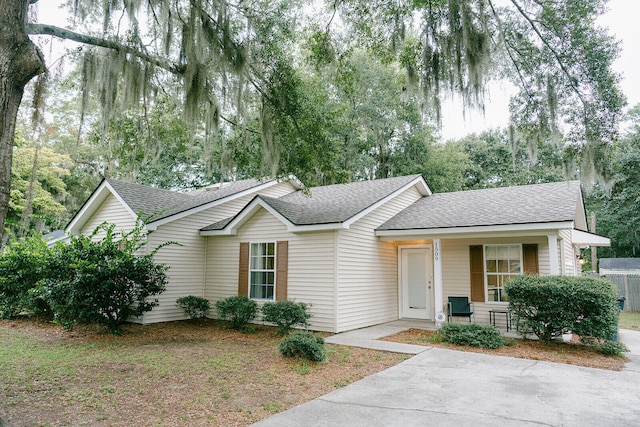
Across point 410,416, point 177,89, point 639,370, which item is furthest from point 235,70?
point 639,370

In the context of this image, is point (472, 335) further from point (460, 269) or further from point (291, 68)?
point (291, 68)

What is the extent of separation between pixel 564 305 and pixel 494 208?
3.24 meters

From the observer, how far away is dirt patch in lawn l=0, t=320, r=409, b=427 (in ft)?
13.4

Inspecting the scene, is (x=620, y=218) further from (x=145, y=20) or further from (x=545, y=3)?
(x=145, y=20)

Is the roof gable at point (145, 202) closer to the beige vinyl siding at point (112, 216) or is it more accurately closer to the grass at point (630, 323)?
the beige vinyl siding at point (112, 216)

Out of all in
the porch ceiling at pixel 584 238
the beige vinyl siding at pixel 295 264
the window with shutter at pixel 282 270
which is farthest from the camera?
the porch ceiling at pixel 584 238

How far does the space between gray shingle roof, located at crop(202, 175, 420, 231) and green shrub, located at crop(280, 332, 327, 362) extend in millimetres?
3018

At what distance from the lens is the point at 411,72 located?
729cm

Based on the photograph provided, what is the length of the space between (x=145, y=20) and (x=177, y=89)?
1.44 meters

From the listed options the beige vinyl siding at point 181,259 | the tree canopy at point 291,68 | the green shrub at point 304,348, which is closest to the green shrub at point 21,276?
the beige vinyl siding at point 181,259

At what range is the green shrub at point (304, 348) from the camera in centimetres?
621

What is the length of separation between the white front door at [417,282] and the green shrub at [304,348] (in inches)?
199

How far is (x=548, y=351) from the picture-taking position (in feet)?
23.6

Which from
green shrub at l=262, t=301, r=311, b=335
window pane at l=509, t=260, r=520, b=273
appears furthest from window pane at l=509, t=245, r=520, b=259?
green shrub at l=262, t=301, r=311, b=335
